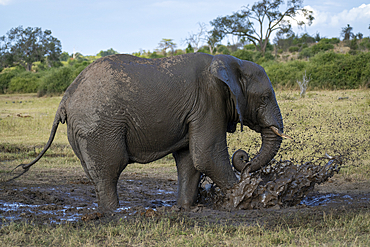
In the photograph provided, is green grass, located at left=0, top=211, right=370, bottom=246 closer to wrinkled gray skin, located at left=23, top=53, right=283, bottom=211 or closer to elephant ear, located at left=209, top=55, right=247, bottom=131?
wrinkled gray skin, located at left=23, top=53, right=283, bottom=211

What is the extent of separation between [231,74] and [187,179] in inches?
67.8

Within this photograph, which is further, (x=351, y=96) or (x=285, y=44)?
(x=285, y=44)

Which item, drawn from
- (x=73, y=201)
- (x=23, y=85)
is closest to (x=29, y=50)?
(x=23, y=85)

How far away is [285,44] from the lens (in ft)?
178

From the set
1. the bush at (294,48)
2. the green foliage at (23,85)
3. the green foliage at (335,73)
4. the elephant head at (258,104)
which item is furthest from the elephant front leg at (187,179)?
the bush at (294,48)

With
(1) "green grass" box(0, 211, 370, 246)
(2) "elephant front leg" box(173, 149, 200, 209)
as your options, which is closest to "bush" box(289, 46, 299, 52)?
(2) "elephant front leg" box(173, 149, 200, 209)

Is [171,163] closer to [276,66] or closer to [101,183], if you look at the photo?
[101,183]

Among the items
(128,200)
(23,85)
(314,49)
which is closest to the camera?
(128,200)

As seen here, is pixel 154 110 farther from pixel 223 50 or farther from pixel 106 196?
pixel 223 50

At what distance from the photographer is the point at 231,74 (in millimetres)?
5496

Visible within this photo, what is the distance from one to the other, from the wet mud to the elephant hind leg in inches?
10.3

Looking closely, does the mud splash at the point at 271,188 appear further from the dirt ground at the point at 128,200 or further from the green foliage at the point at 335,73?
the green foliage at the point at 335,73

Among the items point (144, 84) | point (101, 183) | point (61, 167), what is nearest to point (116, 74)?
point (144, 84)

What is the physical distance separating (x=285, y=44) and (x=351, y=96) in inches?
1455
